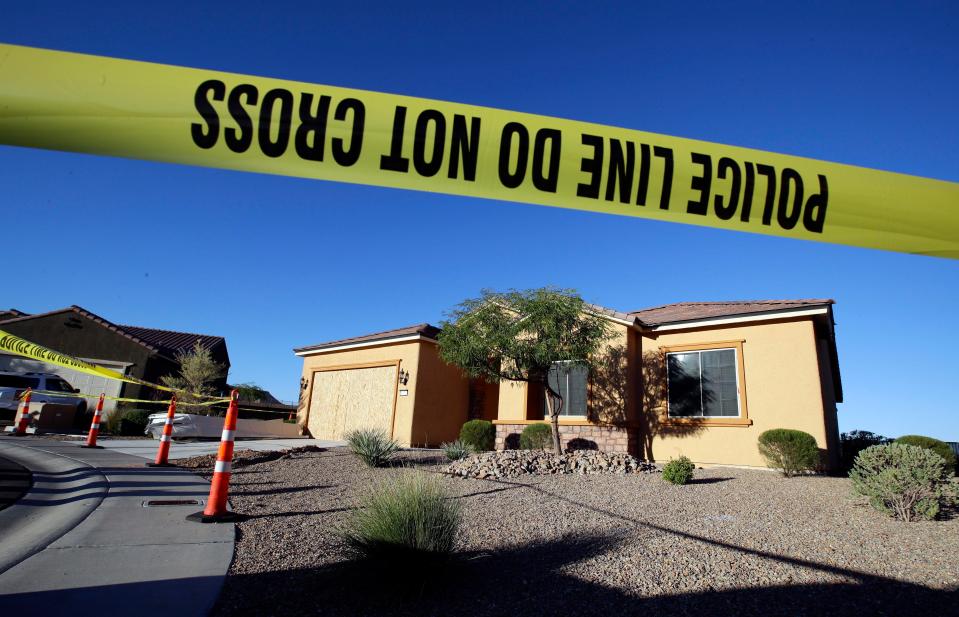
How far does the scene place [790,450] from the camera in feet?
30.8

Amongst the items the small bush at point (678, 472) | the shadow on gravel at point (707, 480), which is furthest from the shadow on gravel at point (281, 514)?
the shadow on gravel at point (707, 480)

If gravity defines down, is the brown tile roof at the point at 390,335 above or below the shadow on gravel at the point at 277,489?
above

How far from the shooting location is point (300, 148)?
2.00 metres

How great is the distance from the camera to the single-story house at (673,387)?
10852 millimetres

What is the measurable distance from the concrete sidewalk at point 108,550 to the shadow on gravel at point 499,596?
0.34 meters

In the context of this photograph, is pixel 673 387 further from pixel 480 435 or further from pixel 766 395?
pixel 480 435

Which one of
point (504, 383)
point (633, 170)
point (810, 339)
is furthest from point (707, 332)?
point (633, 170)

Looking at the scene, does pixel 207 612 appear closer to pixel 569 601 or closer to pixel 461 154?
pixel 569 601

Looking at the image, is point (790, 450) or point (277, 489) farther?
point (790, 450)

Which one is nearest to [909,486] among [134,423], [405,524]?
[405,524]

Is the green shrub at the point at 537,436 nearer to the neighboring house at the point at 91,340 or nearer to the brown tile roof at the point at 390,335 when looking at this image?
the brown tile roof at the point at 390,335

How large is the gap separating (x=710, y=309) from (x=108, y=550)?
41.9ft

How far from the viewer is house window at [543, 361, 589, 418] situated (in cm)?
1276

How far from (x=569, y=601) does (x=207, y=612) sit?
6.90 ft
